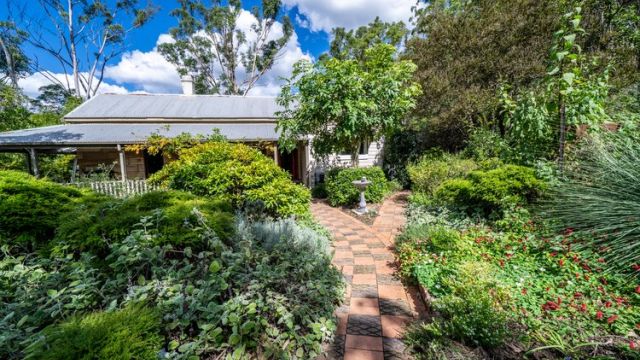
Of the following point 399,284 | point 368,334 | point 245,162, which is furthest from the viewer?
point 245,162

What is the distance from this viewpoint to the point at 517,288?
2615 millimetres

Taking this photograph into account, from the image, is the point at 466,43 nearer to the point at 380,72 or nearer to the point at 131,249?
the point at 380,72

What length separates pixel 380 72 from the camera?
25.5 ft

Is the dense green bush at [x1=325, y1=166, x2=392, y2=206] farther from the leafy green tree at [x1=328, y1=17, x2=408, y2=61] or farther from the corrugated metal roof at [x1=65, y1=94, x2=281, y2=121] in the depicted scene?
the leafy green tree at [x1=328, y1=17, x2=408, y2=61]

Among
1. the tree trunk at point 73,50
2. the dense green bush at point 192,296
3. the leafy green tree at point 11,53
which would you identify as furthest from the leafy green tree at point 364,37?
the leafy green tree at point 11,53

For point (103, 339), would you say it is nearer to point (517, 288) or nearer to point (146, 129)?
point (517, 288)

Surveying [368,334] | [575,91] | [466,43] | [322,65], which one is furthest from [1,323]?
[466,43]

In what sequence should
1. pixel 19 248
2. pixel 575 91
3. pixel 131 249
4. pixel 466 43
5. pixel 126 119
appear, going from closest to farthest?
pixel 131 249, pixel 19 248, pixel 575 91, pixel 466 43, pixel 126 119

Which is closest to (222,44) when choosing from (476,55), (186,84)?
(186,84)

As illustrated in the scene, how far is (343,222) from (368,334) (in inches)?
148

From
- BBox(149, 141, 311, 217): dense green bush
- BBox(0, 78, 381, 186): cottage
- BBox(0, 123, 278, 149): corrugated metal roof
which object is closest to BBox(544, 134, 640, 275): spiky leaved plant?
BBox(149, 141, 311, 217): dense green bush

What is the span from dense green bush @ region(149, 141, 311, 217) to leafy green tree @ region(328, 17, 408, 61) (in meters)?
11.7

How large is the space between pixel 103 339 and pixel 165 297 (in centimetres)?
60

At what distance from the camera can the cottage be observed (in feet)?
29.7
